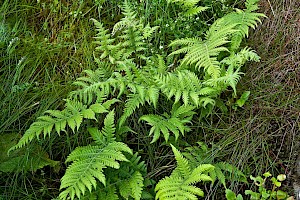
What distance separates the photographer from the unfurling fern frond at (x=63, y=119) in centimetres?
253

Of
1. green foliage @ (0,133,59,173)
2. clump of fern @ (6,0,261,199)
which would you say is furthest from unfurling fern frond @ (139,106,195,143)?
green foliage @ (0,133,59,173)

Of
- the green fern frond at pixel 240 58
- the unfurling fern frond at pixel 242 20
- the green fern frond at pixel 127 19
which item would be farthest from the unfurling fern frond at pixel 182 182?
the green fern frond at pixel 127 19

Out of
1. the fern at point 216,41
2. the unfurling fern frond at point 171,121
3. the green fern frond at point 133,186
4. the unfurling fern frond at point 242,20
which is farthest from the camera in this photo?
the unfurling fern frond at point 242,20

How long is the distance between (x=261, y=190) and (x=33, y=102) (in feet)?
5.00

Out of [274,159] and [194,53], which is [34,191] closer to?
[194,53]

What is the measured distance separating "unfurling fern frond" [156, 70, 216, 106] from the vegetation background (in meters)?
0.23

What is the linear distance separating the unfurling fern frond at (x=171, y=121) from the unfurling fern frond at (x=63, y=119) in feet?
0.89

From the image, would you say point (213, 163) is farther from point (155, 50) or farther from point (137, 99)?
point (155, 50)

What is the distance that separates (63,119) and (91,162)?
0.33 m

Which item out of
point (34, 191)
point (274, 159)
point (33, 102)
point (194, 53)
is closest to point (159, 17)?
point (194, 53)

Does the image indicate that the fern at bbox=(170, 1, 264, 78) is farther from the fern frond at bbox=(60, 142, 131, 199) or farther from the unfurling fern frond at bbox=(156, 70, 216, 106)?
the fern frond at bbox=(60, 142, 131, 199)

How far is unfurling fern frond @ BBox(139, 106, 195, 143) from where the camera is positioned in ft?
8.44

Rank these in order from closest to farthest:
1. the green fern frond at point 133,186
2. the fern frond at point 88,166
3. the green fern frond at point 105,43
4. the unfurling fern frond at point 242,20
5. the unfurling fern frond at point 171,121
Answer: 1. the fern frond at point 88,166
2. the green fern frond at point 133,186
3. the unfurling fern frond at point 171,121
4. the unfurling fern frond at point 242,20
5. the green fern frond at point 105,43

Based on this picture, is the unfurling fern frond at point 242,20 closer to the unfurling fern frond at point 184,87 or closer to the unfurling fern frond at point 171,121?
the unfurling fern frond at point 184,87
